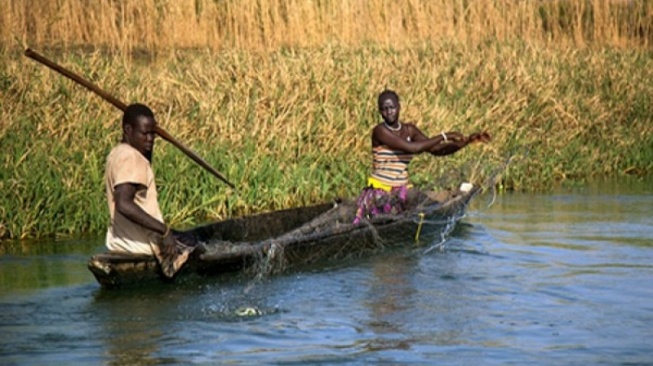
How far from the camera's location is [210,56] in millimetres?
13359

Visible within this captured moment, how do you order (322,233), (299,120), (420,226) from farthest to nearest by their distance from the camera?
1. (299,120)
2. (420,226)
3. (322,233)

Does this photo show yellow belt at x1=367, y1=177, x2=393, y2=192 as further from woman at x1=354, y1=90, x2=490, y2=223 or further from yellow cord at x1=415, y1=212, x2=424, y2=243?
yellow cord at x1=415, y1=212, x2=424, y2=243

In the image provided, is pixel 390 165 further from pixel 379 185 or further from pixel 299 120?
pixel 299 120

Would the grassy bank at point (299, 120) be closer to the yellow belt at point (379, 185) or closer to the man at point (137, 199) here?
the yellow belt at point (379, 185)

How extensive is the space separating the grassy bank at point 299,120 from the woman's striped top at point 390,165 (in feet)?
2.87

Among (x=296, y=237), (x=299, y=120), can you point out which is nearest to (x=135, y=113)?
(x=296, y=237)

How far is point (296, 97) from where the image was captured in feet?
39.6

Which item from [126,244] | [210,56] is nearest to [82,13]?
[210,56]

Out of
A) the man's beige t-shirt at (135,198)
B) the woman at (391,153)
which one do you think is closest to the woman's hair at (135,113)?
the man's beige t-shirt at (135,198)

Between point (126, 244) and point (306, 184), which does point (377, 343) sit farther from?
point (306, 184)

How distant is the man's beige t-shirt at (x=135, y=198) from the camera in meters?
7.36

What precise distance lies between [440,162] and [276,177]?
6.50ft

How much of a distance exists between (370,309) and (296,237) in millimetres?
1112

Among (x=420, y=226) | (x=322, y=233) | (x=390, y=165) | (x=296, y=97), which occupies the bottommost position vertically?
(x=420, y=226)
